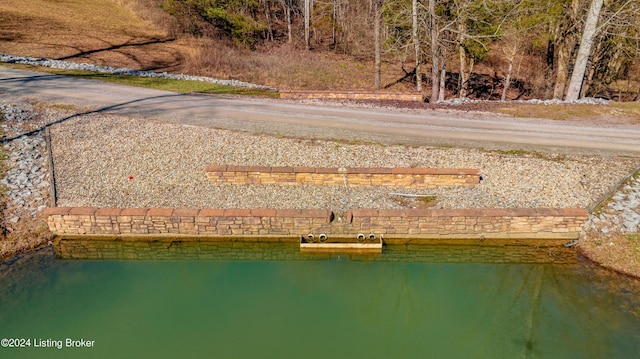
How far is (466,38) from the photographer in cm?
1992

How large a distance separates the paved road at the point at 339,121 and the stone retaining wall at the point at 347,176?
7.08 feet

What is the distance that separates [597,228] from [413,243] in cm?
379

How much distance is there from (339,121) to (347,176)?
4.03 meters

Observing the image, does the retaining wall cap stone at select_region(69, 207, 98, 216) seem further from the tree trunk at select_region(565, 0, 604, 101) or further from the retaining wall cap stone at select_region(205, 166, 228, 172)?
the tree trunk at select_region(565, 0, 604, 101)

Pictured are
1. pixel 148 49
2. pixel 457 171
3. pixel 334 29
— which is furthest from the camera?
pixel 334 29

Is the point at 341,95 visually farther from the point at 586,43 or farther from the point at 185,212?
the point at 185,212

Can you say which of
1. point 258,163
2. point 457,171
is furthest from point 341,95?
point 457,171

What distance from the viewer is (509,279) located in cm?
808

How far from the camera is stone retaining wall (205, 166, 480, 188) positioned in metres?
9.94

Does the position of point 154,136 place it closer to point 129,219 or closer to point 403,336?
point 129,219

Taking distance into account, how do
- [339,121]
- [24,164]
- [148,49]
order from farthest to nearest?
1. [148,49]
2. [339,121]
3. [24,164]

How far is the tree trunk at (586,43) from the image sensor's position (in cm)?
1593

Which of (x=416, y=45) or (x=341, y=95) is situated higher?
(x=416, y=45)

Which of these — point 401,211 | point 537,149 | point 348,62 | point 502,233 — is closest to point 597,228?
point 502,233
